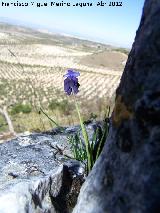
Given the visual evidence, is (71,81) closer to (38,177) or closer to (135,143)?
(38,177)

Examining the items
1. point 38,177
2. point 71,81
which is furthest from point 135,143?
point 71,81

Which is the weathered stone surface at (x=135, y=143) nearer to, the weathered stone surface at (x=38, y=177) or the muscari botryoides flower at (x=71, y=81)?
the weathered stone surface at (x=38, y=177)

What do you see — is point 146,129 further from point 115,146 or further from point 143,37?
point 143,37

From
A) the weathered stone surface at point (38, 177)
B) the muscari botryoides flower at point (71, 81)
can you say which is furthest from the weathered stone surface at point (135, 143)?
the muscari botryoides flower at point (71, 81)

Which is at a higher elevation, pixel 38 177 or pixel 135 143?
pixel 135 143

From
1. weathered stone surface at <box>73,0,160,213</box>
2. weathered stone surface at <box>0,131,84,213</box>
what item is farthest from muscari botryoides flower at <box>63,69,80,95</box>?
weathered stone surface at <box>73,0,160,213</box>

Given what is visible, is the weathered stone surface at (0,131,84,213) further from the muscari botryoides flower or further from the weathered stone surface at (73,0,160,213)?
the muscari botryoides flower
